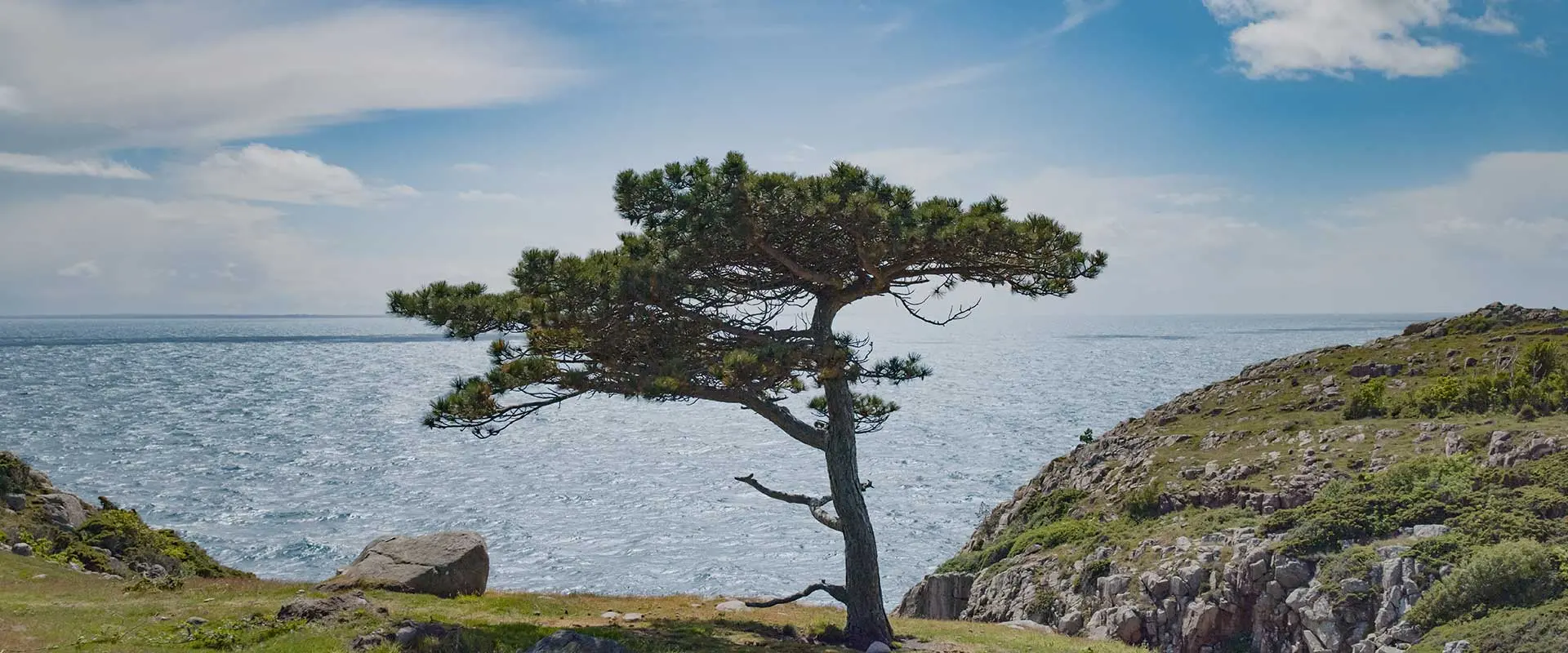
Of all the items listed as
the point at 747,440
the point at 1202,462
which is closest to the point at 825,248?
the point at 1202,462

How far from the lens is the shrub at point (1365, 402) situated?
30172 millimetres

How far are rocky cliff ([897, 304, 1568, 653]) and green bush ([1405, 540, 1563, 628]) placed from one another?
0.27 feet

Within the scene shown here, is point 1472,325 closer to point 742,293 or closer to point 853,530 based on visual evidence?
point 853,530

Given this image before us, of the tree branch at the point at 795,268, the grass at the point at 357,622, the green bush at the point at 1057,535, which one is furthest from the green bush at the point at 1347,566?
the tree branch at the point at 795,268

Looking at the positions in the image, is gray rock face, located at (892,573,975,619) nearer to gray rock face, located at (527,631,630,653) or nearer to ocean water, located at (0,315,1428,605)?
ocean water, located at (0,315,1428,605)

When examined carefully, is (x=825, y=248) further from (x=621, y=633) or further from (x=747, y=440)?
(x=747, y=440)

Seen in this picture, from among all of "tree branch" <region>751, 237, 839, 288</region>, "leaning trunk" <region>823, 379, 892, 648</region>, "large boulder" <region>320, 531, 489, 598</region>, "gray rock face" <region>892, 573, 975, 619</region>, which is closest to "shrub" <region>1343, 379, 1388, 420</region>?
"gray rock face" <region>892, 573, 975, 619</region>

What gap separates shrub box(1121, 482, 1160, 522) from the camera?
90.2 ft

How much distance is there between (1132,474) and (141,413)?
8573 cm

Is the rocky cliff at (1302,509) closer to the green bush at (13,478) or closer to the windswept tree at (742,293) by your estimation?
the windswept tree at (742,293)

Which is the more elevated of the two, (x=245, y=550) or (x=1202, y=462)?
(x=1202, y=462)

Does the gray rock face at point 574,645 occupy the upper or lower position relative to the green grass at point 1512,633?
upper

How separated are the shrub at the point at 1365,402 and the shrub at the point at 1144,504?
7913mm

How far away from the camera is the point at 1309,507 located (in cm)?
2283
